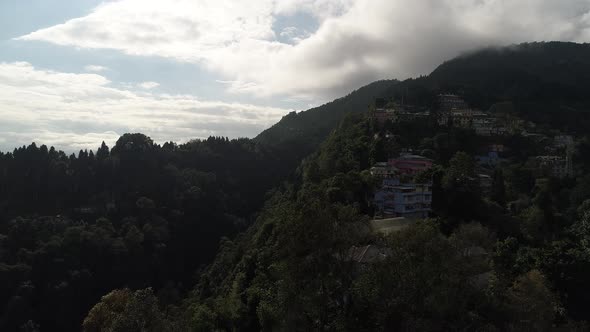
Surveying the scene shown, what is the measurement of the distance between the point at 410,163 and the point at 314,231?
119ft

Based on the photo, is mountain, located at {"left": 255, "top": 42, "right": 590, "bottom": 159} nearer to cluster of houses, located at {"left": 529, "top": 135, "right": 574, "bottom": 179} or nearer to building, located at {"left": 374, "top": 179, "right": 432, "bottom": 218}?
cluster of houses, located at {"left": 529, "top": 135, "right": 574, "bottom": 179}

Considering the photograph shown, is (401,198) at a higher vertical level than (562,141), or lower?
lower

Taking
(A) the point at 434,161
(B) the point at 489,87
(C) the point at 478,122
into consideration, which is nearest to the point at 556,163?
(C) the point at 478,122

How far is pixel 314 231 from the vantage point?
1989cm

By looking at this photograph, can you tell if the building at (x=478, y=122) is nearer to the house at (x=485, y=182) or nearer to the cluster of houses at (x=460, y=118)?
the cluster of houses at (x=460, y=118)

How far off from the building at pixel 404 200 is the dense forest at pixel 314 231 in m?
1.23

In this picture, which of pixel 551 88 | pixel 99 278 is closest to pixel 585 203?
pixel 99 278

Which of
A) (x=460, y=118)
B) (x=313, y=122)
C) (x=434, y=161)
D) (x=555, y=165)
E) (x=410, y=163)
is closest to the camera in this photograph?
(x=410, y=163)

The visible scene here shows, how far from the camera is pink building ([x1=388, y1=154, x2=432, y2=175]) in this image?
52.0 metres

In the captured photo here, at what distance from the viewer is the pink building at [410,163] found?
171 feet

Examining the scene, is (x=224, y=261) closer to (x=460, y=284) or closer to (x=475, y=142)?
(x=475, y=142)

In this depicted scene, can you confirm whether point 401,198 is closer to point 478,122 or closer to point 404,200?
point 404,200

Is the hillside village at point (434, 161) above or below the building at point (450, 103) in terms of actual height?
below

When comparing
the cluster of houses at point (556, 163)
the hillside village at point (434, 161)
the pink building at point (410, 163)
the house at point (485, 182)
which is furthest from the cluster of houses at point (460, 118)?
the house at point (485, 182)
